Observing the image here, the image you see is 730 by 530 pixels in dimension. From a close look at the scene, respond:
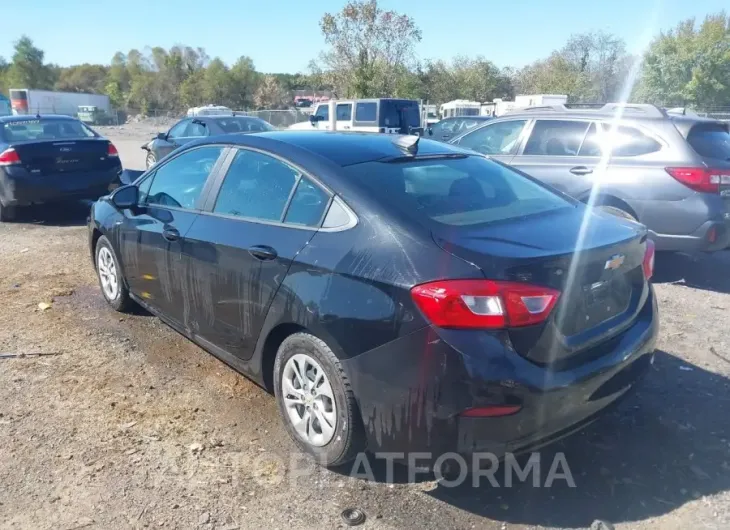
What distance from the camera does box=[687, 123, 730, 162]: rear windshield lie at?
240 inches

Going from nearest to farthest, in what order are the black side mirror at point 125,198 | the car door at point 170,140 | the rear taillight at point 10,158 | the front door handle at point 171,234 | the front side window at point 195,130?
the front door handle at point 171,234
the black side mirror at point 125,198
the rear taillight at point 10,158
the front side window at point 195,130
the car door at point 170,140

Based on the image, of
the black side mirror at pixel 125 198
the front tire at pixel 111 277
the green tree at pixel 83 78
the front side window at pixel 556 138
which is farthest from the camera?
the green tree at pixel 83 78

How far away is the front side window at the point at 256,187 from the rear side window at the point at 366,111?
17058mm

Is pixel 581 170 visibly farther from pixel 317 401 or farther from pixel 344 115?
pixel 344 115

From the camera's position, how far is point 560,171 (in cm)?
664

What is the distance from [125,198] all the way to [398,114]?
55.0 ft

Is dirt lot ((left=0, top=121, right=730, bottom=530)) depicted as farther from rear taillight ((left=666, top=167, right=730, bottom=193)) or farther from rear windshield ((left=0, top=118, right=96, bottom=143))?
rear windshield ((left=0, top=118, right=96, bottom=143))

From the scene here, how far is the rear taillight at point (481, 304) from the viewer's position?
8.36 ft

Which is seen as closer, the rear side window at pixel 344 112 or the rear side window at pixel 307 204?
the rear side window at pixel 307 204

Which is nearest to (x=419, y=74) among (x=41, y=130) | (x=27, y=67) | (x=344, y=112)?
(x=344, y=112)

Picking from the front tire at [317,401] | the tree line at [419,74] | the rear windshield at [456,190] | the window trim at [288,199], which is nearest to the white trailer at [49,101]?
the tree line at [419,74]

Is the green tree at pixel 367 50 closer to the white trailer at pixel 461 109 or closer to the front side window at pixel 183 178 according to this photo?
the white trailer at pixel 461 109

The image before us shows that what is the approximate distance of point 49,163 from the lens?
352 inches

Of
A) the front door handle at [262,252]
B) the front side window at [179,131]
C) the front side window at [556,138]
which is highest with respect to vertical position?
the front side window at [556,138]
